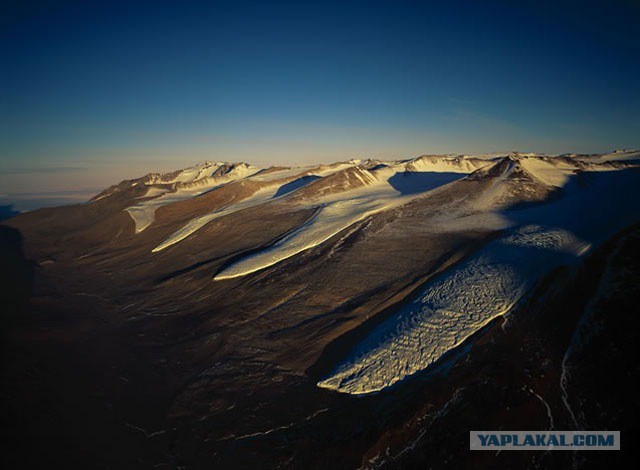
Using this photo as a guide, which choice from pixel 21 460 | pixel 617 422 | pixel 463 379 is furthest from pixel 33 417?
pixel 617 422

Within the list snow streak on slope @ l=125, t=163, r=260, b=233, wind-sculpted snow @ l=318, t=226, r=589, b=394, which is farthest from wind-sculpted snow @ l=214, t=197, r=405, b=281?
snow streak on slope @ l=125, t=163, r=260, b=233

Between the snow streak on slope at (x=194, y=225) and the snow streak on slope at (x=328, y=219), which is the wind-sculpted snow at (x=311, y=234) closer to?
the snow streak on slope at (x=328, y=219)

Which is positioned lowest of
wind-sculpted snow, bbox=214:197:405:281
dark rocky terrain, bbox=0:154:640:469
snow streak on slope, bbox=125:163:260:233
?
dark rocky terrain, bbox=0:154:640:469

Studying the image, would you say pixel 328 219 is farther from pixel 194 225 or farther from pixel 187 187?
pixel 187 187

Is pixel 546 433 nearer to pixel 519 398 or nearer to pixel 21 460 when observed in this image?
pixel 519 398

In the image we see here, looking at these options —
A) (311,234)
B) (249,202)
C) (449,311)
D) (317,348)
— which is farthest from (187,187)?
(449,311)

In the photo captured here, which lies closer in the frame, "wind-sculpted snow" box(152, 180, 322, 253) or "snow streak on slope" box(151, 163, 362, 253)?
"wind-sculpted snow" box(152, 180, 322, 253)

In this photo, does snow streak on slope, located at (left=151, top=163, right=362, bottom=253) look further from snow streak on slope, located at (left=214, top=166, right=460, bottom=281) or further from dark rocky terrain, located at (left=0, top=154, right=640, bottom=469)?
snow streak on slope, located at (left=214, top=166, right=460, bottom=281)

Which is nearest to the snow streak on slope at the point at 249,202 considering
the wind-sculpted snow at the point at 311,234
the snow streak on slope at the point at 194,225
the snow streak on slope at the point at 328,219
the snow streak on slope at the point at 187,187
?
the snow streak on slope at the point at 194,225
